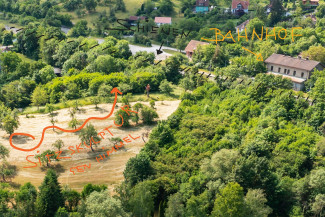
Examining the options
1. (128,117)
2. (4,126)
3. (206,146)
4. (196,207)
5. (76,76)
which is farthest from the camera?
(76,76)

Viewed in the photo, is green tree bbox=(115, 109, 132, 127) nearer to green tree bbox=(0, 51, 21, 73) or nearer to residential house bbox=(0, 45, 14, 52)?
green tree bbox=(0, 51, 21, 73)

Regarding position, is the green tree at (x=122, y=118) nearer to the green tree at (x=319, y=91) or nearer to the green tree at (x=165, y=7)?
the green tree at (x=319, y=91)

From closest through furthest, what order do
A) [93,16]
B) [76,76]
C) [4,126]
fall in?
1. [4,126]
2. [76,76]
3. [93,16]

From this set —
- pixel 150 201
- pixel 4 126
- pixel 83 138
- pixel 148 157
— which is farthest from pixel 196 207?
pixel 4 126

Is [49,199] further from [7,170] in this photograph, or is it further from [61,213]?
[7,170]

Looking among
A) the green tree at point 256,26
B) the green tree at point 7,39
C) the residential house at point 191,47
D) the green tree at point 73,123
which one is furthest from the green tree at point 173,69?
the green tree at point 7,39

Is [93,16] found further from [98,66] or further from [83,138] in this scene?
[83,138]

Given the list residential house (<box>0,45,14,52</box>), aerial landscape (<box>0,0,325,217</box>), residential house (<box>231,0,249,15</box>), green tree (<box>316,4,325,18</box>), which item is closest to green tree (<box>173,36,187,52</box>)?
aerial landscape (<box>0,0,325,217</box>)
